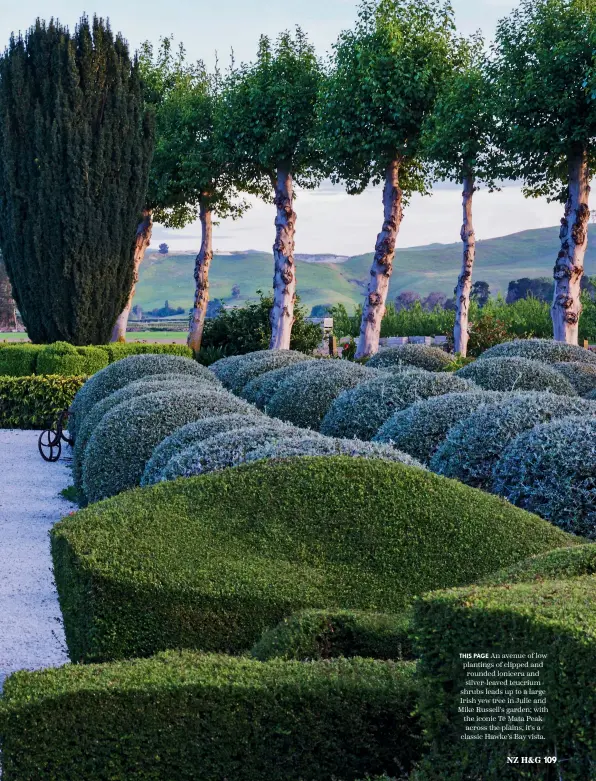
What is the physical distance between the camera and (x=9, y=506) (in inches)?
371

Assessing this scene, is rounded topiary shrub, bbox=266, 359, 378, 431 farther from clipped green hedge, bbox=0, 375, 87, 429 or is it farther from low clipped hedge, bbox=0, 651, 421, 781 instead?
clipped green hedge, bbox=0, 375, 87, 429

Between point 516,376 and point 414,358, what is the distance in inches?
177

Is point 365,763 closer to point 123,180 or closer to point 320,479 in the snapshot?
point 320,479

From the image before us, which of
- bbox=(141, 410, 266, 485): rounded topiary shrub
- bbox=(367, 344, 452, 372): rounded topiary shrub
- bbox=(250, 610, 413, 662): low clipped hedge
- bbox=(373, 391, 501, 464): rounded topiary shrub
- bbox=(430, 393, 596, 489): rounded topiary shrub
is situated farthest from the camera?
bbox=(367, 344, 452, 372): rounded topiary shrub

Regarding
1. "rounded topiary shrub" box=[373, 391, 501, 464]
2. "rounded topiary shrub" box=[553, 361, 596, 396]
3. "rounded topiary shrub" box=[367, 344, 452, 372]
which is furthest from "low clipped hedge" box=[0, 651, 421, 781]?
"rounded topiary shrub" box=[367, 344, 452, 372]

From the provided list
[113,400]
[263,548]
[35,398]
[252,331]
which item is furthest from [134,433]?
[252,331]

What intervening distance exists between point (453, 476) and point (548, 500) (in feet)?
2.80

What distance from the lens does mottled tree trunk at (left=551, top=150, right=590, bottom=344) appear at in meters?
18.6

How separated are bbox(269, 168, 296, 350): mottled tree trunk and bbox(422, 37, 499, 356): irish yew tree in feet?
14.8

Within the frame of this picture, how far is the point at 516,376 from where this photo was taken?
9906 millimetres

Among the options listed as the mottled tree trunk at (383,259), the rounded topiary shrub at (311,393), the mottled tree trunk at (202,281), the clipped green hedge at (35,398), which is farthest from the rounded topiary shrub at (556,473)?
the mottled tree trunk at (202,281)

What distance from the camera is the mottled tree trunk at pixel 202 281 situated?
2709 cm

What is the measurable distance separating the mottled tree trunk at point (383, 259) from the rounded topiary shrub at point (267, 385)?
34.8 ft

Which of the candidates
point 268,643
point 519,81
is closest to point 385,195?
point 519,81
